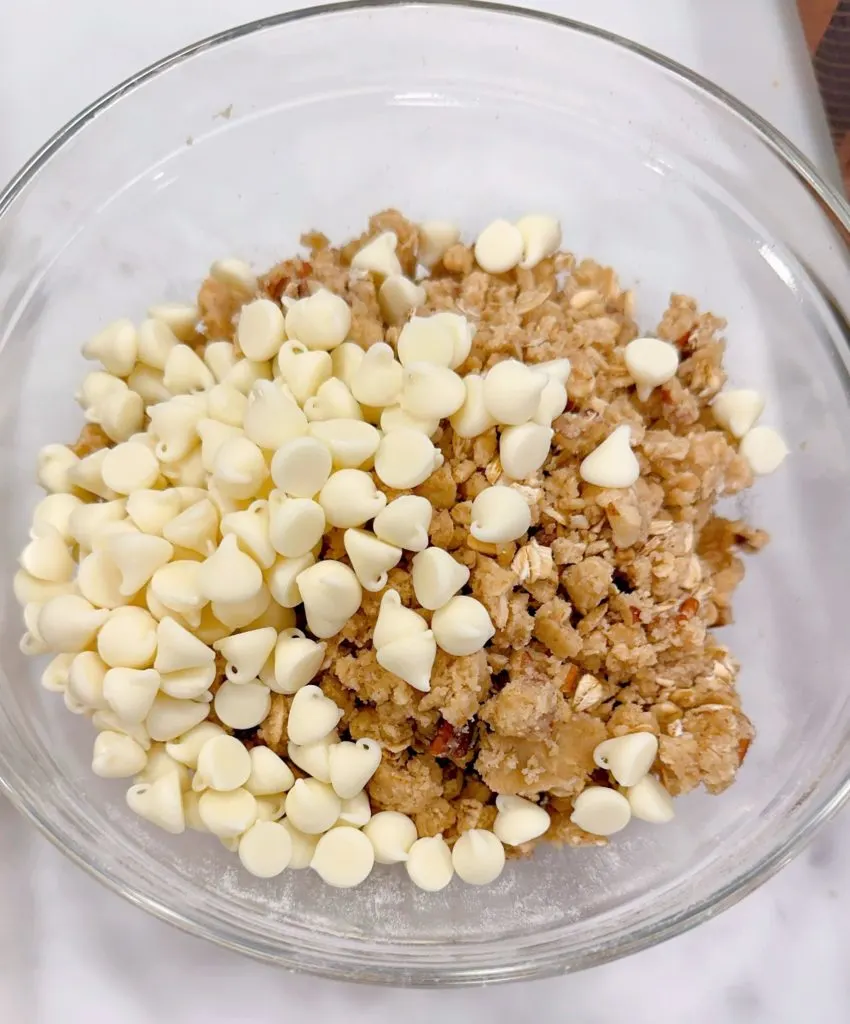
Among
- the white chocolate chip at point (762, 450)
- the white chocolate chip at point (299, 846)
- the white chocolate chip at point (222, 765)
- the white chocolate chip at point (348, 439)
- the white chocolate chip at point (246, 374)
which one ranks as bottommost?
the white chocolate chip at point (299, 846)

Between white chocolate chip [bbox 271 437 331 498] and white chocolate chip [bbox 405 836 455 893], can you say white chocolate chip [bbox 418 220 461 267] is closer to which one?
white chocolate chip [bbox 271 437 331 498]

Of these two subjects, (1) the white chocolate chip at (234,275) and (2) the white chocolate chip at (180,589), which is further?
(1) the white chocolate chip at (234,275)

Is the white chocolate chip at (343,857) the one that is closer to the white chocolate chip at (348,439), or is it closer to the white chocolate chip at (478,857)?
the white chocolate chip at (478,857)

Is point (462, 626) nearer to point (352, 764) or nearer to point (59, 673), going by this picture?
point (352, 764)

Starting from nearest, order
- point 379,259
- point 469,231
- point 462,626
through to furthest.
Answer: point 462,626, point 379,259, point 469,231

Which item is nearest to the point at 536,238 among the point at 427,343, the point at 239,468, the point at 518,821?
the point at 427,343

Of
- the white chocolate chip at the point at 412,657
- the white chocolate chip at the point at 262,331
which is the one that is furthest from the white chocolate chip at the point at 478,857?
the white chocolate chip at the point at 262,331

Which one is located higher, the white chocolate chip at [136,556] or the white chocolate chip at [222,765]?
the white chocolate chip at [136,556]
